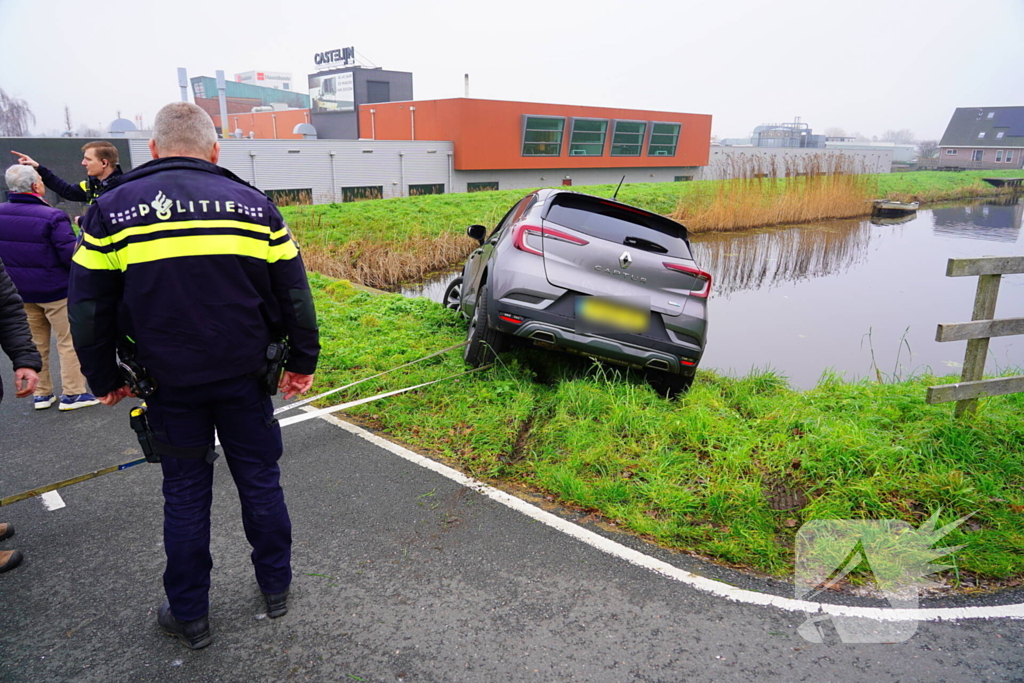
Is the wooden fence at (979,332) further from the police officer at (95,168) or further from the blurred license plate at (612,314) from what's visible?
the police officer at (95,168)

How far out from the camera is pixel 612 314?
484cm

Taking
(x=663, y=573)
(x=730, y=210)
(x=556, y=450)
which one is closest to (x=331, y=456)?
(x=556, y=450)

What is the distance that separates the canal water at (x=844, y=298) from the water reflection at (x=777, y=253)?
1.1 inches

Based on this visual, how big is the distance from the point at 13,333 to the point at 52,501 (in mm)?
1130

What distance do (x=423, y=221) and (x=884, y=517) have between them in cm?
1373

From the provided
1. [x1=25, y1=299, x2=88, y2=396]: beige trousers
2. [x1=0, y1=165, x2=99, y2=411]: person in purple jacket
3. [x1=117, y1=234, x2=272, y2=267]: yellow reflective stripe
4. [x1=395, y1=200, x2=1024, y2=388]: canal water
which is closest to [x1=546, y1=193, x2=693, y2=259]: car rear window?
[x1=395, y1=200, x2=1024, y2=388]: canal water

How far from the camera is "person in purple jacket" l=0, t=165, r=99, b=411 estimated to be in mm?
4691

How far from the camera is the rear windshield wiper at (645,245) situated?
16.4ft

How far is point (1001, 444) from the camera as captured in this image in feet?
13.7

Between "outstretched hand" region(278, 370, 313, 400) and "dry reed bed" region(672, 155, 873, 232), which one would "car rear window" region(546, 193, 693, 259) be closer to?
"outstretched hand" region(278, 370, 313, 400)

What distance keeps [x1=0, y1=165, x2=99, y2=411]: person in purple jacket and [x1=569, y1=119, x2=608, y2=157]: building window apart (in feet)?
122

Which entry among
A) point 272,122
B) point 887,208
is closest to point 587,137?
point 887,208

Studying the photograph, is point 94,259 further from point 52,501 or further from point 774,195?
point 774,195

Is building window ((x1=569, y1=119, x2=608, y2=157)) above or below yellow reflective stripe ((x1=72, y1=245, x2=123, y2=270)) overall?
above
